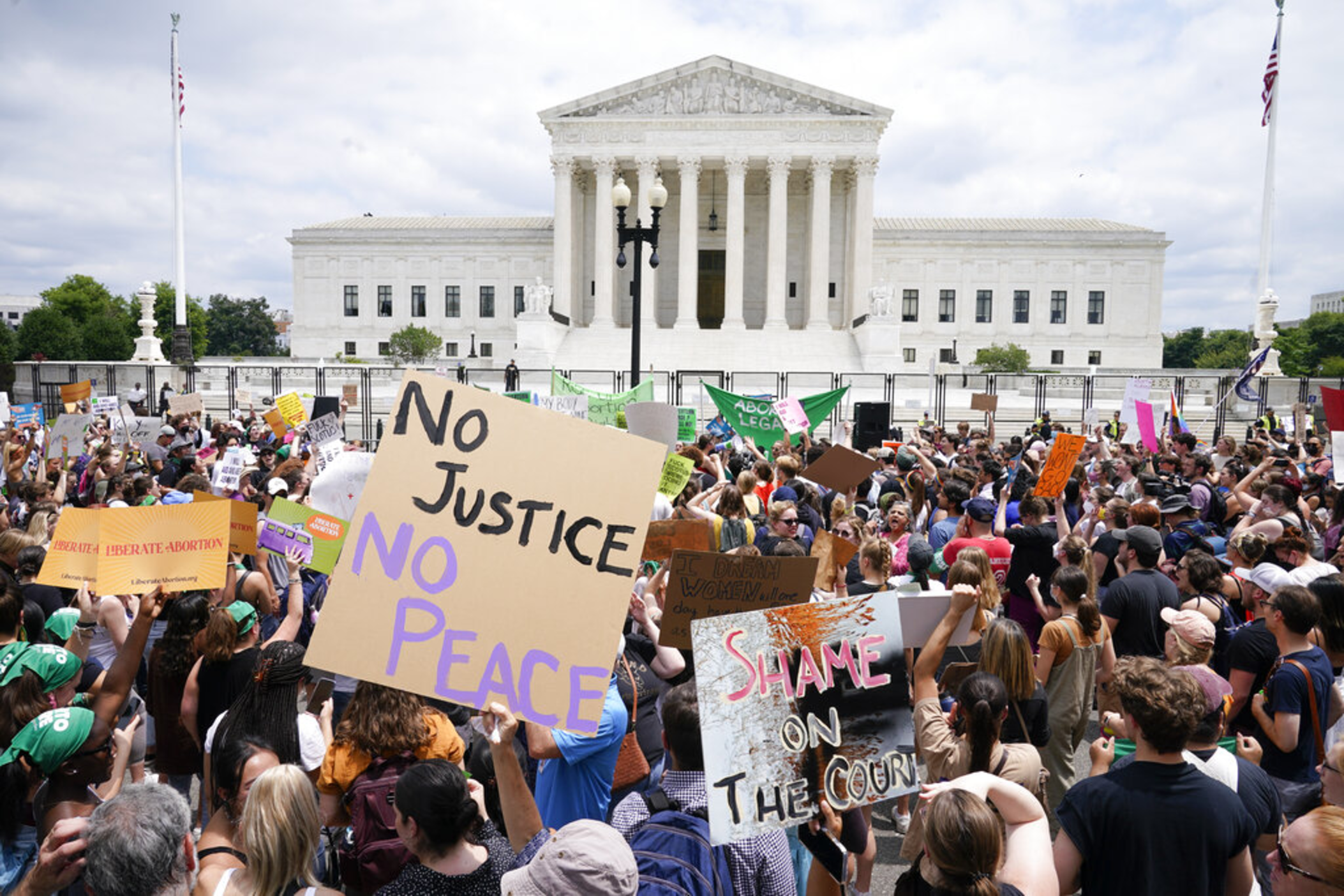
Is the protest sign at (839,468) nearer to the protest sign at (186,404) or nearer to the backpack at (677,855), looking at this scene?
the backpack at (677,855)

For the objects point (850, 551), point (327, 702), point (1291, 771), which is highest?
point (850, 551)

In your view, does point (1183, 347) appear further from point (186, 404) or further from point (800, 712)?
point (800, 712)

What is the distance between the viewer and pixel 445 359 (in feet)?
→ 192

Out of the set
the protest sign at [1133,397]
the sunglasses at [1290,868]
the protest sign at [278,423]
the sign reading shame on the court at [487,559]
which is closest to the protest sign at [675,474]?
the sign reading shame on the court at [487,559]

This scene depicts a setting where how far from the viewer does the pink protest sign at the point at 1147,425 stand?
13516mm

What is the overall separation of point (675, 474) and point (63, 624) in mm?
4571

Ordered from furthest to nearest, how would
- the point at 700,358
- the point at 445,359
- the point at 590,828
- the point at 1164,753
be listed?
1. the point at 445,359
2. the point at 700,358
3. the point at 1164,753
4. the point at 590,828

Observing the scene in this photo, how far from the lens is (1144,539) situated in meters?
5.80

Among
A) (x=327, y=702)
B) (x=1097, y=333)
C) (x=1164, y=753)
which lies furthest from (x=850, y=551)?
(x=1097, y=333)

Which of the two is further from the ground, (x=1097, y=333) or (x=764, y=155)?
(x=764, y=155)

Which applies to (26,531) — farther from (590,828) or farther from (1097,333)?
(1097,333)

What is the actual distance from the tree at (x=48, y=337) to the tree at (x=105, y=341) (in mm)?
2794

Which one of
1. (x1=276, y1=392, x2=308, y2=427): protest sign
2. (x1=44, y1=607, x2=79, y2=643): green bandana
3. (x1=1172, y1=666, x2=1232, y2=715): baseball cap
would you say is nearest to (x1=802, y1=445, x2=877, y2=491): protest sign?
(x1=1172, y1=666, x2=1232, y2=715): baseball cap

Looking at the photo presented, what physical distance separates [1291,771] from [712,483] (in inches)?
300
